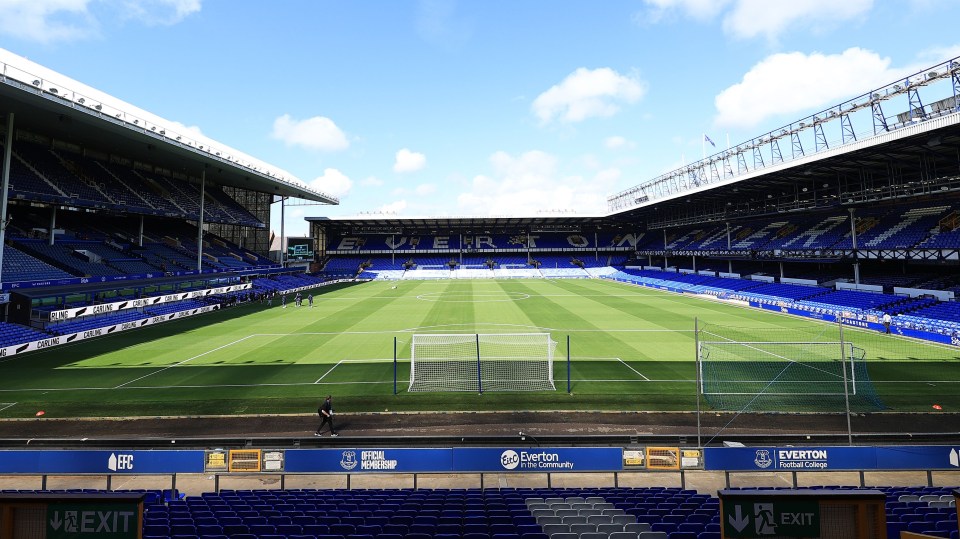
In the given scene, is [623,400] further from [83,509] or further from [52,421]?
[52,421]

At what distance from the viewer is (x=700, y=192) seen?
4969 centimetres

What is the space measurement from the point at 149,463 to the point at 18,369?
1898 cm

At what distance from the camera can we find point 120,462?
969 cm

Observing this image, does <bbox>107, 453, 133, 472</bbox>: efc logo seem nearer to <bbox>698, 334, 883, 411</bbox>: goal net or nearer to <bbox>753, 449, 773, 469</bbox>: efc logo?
<bbox>753, 449, 773, 469</bbox>: efc logo

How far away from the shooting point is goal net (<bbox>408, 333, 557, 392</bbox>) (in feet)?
58.9

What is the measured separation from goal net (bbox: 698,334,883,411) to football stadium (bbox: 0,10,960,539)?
190 millimetres

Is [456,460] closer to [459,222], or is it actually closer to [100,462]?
[100,462]

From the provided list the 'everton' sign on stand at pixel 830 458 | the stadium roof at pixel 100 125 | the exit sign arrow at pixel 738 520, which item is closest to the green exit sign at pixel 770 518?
the exit sign arrow at pixel 738 520

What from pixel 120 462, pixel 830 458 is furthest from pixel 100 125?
pixel 830 458

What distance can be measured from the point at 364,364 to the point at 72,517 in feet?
60.9

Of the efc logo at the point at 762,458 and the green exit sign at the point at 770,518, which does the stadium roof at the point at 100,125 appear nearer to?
the green exit sign at the point at 770,518

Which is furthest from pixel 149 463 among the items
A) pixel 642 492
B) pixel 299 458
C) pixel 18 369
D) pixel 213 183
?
pixel 213 183

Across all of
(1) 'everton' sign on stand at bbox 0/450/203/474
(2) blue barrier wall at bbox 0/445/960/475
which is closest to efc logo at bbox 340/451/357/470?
(2) blue barrier wall at bbox 0/445/960/475

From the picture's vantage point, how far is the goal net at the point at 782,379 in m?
15.7
